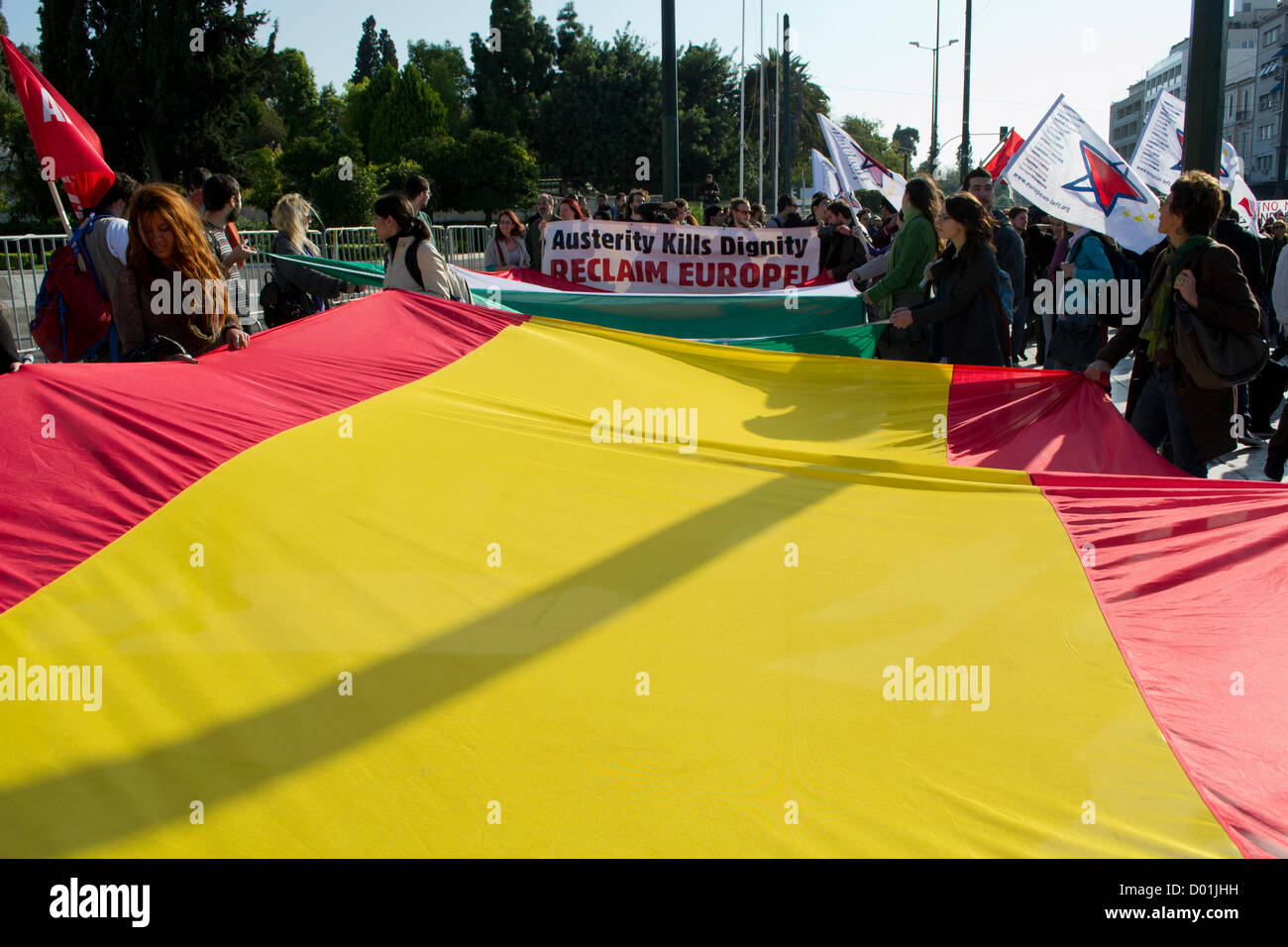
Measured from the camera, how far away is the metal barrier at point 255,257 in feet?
35.9

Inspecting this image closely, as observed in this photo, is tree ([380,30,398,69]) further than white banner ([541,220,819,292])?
Yes

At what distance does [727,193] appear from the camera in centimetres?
5756

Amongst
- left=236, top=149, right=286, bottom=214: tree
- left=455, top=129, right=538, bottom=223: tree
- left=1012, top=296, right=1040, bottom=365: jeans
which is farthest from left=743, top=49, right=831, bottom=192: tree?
left=1012, top=296, right=1040, bottom=365: jeans

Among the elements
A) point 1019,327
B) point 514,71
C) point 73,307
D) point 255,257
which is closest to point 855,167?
point 1019,327

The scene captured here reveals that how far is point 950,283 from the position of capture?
6.48m

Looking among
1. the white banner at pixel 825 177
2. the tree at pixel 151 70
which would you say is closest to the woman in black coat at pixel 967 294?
the white banner at pixel 825 177

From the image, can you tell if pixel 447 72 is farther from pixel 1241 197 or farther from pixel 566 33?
pixel 1241 197

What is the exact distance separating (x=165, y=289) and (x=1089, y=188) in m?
6.25

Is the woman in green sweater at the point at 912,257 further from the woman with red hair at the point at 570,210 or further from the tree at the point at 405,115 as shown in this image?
the tree at the point at 405,115

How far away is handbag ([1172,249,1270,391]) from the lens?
15.8 feet

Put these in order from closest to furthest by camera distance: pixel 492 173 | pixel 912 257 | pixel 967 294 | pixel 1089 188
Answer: pixel 967 294, pixel 912 257, pixel 1089 188, pixel 492 173

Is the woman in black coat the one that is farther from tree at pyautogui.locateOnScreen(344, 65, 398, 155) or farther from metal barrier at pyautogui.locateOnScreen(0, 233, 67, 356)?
tree at pyautogui.locateOnScreen(344, 65, 398, 155)

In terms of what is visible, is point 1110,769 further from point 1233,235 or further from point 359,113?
point 359,113

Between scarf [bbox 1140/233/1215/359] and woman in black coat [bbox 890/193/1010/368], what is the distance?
4.11 ft
